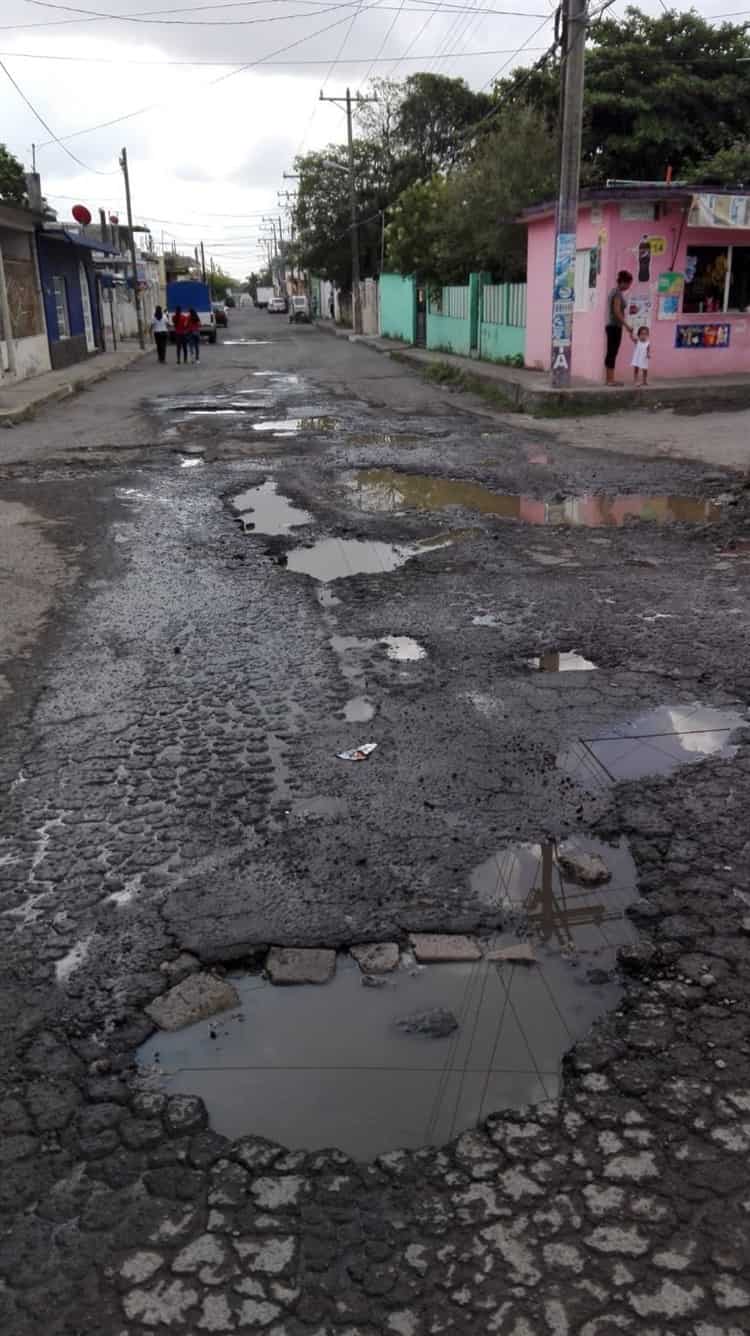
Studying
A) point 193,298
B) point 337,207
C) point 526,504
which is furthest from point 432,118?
point 526,504

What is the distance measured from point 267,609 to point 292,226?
53.4 m

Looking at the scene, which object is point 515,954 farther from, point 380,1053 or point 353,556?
point 353,556

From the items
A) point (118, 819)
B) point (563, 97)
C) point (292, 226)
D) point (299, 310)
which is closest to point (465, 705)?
point (118, 819)

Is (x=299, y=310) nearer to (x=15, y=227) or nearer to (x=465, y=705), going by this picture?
(x=15, y=227)

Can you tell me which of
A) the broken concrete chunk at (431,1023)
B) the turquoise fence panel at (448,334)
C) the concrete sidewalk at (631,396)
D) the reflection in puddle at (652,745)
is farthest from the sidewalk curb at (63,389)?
the broken concrete chunk at (431,1023)

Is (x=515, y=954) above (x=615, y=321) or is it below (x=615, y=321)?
below

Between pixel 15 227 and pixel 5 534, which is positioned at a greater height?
pixel 15 227

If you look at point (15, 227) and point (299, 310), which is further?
point (299, 310)

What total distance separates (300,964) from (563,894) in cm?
88

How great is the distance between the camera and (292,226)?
179ft

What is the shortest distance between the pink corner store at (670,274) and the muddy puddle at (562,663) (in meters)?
12.8

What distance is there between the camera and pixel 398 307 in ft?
126

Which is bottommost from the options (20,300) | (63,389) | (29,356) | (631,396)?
(63,389)

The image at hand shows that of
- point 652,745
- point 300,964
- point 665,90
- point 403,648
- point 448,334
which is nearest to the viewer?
point 300,964
